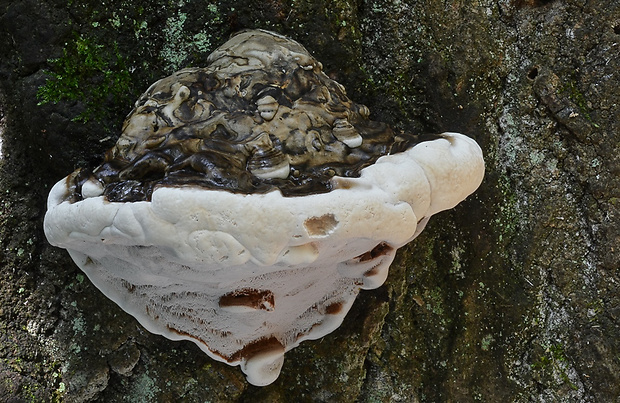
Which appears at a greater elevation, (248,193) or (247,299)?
(248,193)

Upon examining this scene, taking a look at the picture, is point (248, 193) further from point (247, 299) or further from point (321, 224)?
point (247, 299)

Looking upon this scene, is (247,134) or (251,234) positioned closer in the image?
(251,234)

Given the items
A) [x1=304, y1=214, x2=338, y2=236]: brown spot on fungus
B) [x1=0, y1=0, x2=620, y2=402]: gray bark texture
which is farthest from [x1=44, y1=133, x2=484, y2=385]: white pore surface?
[x1=0, y1=0, x2=620, y2=402]: gray bark texture

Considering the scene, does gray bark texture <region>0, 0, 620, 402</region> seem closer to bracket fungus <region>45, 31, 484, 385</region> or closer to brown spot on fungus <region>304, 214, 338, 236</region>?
bracket fungus <region>45, 31, 484, 385</region>

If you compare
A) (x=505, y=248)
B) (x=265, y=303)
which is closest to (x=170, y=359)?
(x=265, y=303)

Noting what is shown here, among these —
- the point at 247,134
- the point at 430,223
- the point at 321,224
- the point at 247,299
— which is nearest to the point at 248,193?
the point at 321,224
